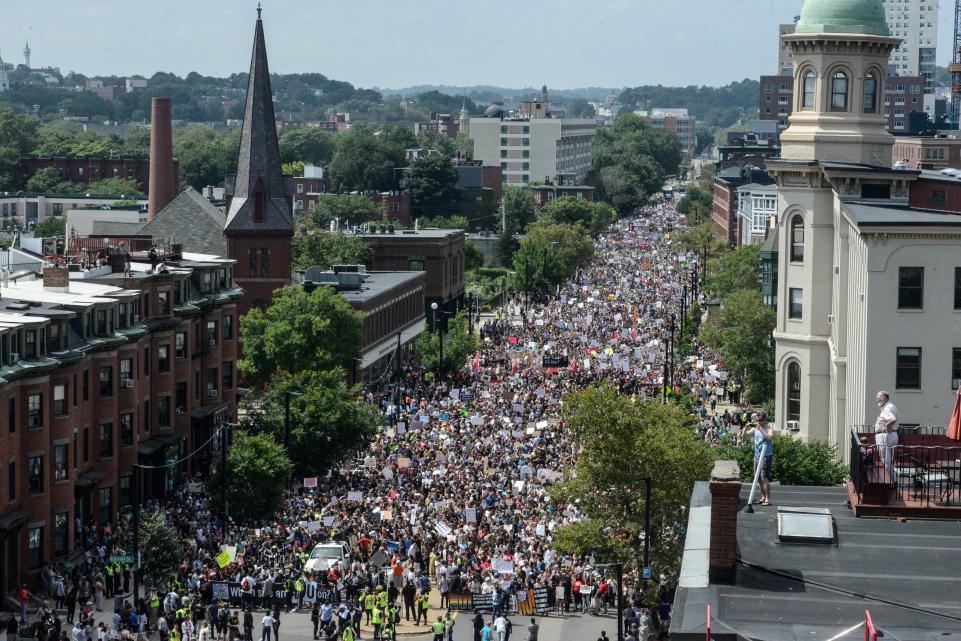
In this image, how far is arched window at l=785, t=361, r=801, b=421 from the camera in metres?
66.1

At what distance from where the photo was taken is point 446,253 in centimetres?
13475

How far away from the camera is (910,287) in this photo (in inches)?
2064

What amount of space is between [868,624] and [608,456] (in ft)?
97.6

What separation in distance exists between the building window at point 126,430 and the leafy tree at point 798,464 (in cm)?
2223

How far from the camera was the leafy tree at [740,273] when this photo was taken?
399ft

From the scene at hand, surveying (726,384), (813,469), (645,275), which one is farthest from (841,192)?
(645,275)

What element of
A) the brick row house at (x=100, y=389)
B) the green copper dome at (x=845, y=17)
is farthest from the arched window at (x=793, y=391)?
the brick row house at (x=100, y=389)

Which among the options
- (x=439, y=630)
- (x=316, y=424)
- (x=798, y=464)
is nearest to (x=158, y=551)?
(x=439, y=630)

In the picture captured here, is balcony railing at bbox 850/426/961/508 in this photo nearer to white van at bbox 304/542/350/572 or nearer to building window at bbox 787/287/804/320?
white van at bbox 304/542/350/572

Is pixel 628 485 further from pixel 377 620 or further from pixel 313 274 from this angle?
pixel 313 274

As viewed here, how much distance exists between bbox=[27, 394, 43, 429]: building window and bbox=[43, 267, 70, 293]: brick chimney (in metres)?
9.56

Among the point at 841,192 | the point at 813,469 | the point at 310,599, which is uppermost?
the point at 841,192

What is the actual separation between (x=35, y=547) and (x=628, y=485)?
58.5 feet

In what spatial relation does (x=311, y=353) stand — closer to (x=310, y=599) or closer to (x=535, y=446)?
(x=535, y=446)
